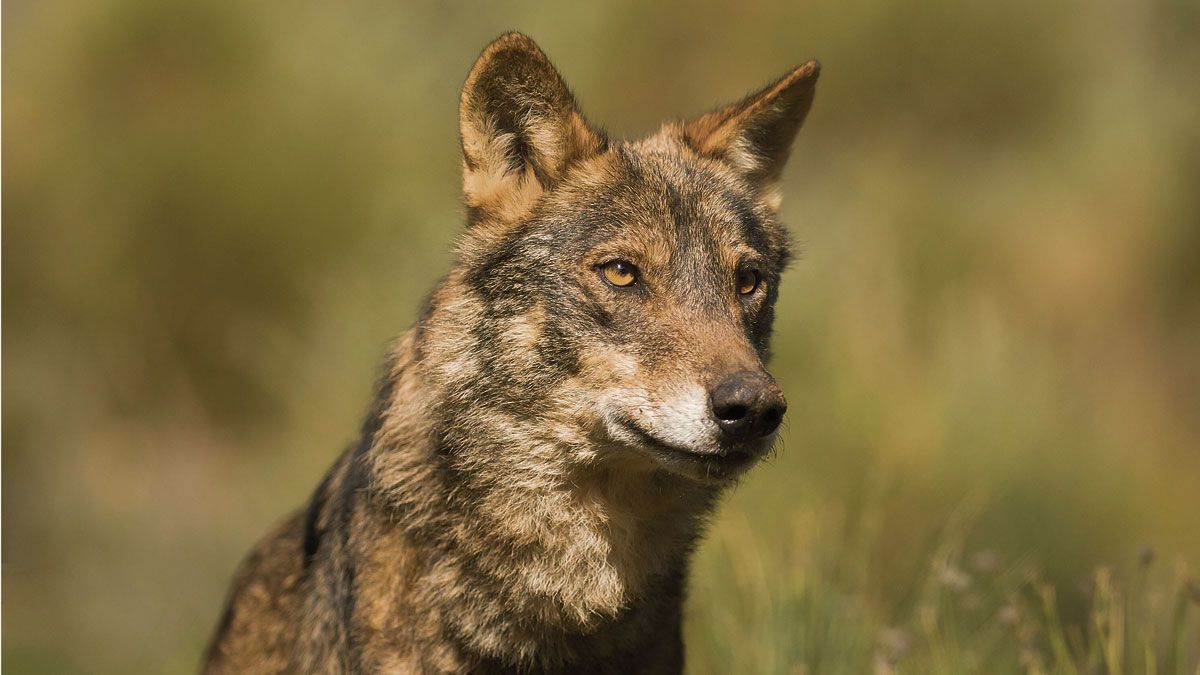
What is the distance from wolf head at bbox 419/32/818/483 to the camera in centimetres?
400

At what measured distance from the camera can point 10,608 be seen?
11.4 meters

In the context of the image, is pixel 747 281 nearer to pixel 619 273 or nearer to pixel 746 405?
pixel 619 273

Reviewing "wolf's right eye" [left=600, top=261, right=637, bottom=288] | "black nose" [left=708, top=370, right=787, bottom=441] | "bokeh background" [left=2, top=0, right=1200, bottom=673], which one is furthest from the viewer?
"bokeh background" [left=2, top=0, right=1200, bottom=673]

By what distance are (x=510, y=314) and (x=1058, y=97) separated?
47.8 feet

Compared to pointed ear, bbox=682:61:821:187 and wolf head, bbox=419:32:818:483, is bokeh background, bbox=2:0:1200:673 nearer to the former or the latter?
wolf head, bbox=419:32:818:483

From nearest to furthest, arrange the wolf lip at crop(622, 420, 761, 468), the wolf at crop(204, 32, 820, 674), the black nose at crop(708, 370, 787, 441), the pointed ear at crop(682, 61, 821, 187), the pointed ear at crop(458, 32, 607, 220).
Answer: the black nose at crop(708, 370, 787, 441) → the wolf lip at crop(622, 420, 761, 468) → the wolf at crop(204, 32, 820, 674) → the pointed ear at crop(458, 32, 607, 220) → the pointed ear at crop(682, 61, 821, 187)

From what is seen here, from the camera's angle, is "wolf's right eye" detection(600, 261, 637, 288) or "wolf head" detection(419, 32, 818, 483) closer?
"wolf head" detection(419, 32, 818, 483)

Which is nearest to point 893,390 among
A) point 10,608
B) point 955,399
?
point 955,399

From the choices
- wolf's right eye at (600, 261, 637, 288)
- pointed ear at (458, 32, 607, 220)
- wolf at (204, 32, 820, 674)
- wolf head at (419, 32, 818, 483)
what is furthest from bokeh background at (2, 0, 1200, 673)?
pointed ear at (458, 32, 607, 220)

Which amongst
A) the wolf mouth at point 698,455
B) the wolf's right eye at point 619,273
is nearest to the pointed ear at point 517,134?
the wolf's right eye at point 619,273

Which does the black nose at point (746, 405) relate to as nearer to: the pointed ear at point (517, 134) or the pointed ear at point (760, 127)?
the pointed ear at point (517, 134)

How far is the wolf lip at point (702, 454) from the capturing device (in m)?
3.95

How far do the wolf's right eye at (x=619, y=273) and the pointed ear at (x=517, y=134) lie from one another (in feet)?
1.58

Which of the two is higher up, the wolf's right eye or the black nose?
the wolf's right eye
